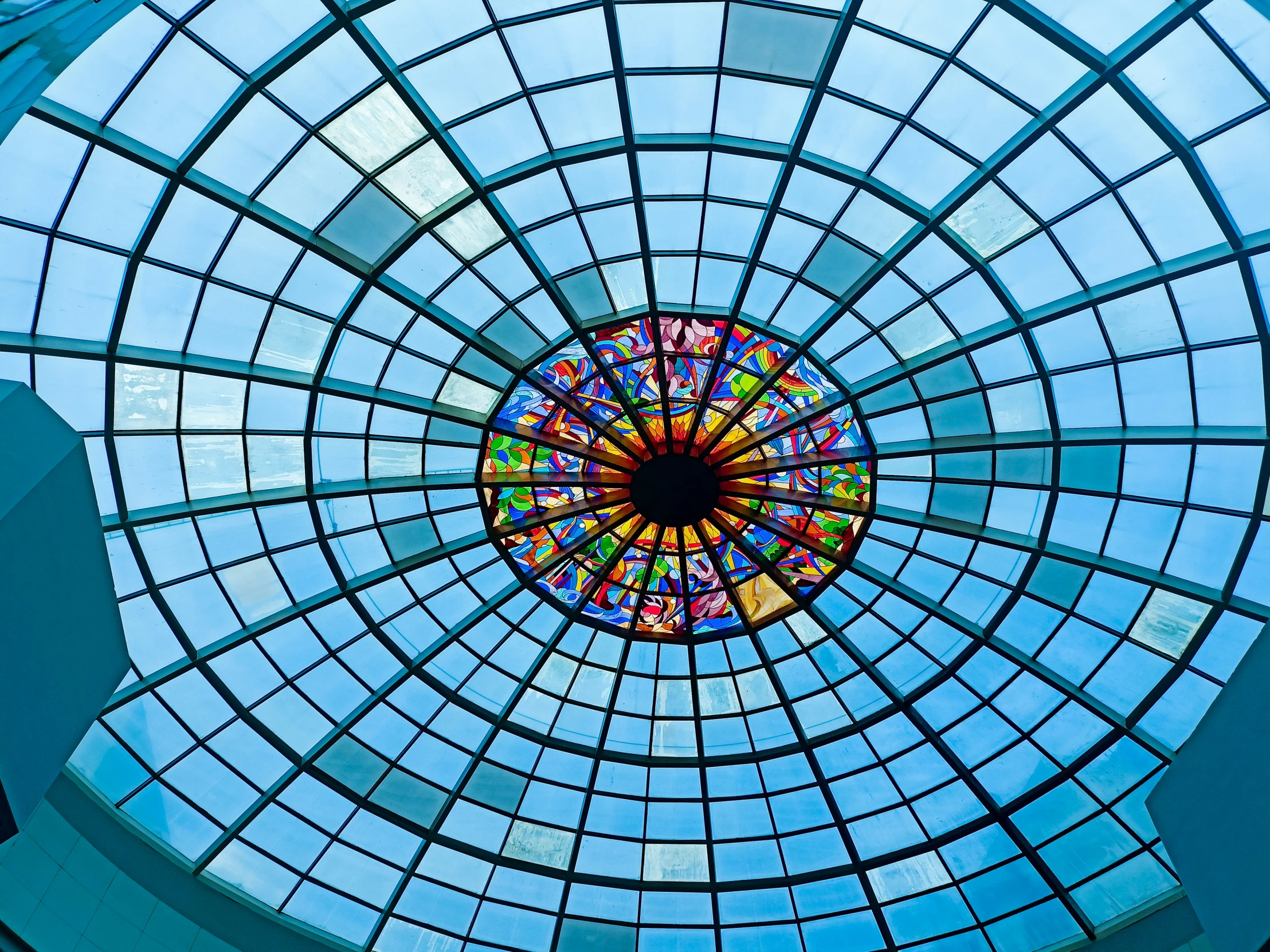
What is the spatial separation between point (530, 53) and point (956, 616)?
1701 centimetres

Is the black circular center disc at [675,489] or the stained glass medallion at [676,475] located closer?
the stained glass medallion at [676,475]

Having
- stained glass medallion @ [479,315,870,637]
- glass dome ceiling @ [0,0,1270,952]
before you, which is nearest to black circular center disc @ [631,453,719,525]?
stained glass medallion @ [479,315,870,637]

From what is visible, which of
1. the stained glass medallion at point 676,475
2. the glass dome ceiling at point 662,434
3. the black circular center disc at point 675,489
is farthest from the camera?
the black circular center disc at point 675,489

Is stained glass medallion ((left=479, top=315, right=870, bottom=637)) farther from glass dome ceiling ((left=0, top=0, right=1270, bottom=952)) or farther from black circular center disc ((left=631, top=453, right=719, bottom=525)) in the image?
glass dome ceiling ((left=0, top=0, right=1270, bottom=952))

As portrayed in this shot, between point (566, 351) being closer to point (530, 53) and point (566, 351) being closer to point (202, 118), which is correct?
point (530, 53)

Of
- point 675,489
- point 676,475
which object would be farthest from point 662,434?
point 675,489

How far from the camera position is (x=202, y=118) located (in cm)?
1717

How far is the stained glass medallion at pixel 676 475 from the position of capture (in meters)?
23.4

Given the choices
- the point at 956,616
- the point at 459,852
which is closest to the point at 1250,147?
the point at 956,616

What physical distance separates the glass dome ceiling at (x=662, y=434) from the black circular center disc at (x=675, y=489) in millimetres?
713

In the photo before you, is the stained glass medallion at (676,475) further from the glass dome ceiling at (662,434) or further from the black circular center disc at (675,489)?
the glass dome ceiling at (662,434)

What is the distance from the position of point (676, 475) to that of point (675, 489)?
374mm

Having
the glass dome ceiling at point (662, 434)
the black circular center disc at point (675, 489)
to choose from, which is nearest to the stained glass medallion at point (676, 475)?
the black circular center disc at point (675, 489)

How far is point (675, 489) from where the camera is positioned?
2438 centimetres
